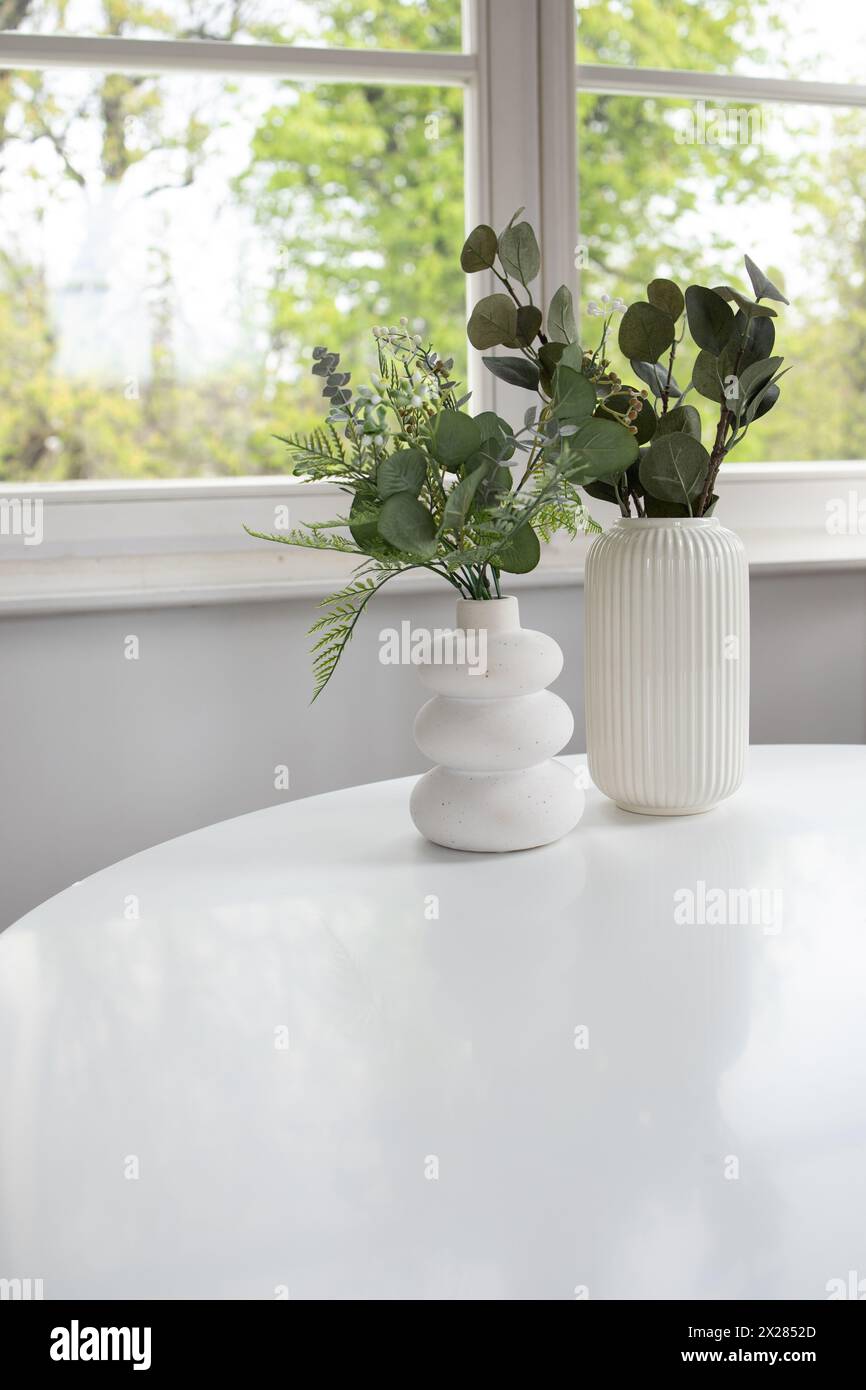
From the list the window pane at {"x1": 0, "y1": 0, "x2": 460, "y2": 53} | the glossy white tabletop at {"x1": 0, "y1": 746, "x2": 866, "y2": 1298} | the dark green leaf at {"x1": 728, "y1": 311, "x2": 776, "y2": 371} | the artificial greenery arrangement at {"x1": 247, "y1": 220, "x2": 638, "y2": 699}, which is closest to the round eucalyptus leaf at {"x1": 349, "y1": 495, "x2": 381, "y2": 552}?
the artificial greenery arrangement at {"x1": 247, "y1": 220, "x2": 638, "y2": 699}

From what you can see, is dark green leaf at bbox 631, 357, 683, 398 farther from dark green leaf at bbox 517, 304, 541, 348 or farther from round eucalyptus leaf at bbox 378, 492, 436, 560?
round eucalyptus leaf at bbox 378, 492, 436, 560

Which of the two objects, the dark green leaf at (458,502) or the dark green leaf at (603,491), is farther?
the dark green leaf at (603,491)

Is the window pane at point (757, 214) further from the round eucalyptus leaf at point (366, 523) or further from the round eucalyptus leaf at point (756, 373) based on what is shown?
the round eucalyptus leaf at point (366, 523)

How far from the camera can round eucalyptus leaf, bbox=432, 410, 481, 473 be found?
2.78 ft

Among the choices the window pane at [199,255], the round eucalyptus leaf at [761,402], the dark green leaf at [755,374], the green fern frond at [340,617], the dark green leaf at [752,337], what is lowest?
the green fern frond at [340,617]

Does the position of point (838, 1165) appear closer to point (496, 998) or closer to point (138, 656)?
point (496, 998)

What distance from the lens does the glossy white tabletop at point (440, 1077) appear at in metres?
0.47

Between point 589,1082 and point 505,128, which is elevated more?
point 505,128

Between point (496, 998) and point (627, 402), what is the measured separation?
54 cm

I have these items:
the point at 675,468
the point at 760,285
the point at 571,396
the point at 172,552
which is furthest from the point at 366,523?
the point at 172,552

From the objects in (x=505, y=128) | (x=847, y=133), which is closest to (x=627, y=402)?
(x=505, y=128)

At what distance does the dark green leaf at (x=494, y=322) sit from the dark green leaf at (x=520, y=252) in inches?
1.0

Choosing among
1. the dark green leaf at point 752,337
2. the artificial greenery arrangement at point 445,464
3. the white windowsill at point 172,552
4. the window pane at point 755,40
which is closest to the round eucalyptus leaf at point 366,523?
the artificial greenery arrangement at point 445,464

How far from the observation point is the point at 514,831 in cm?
92
